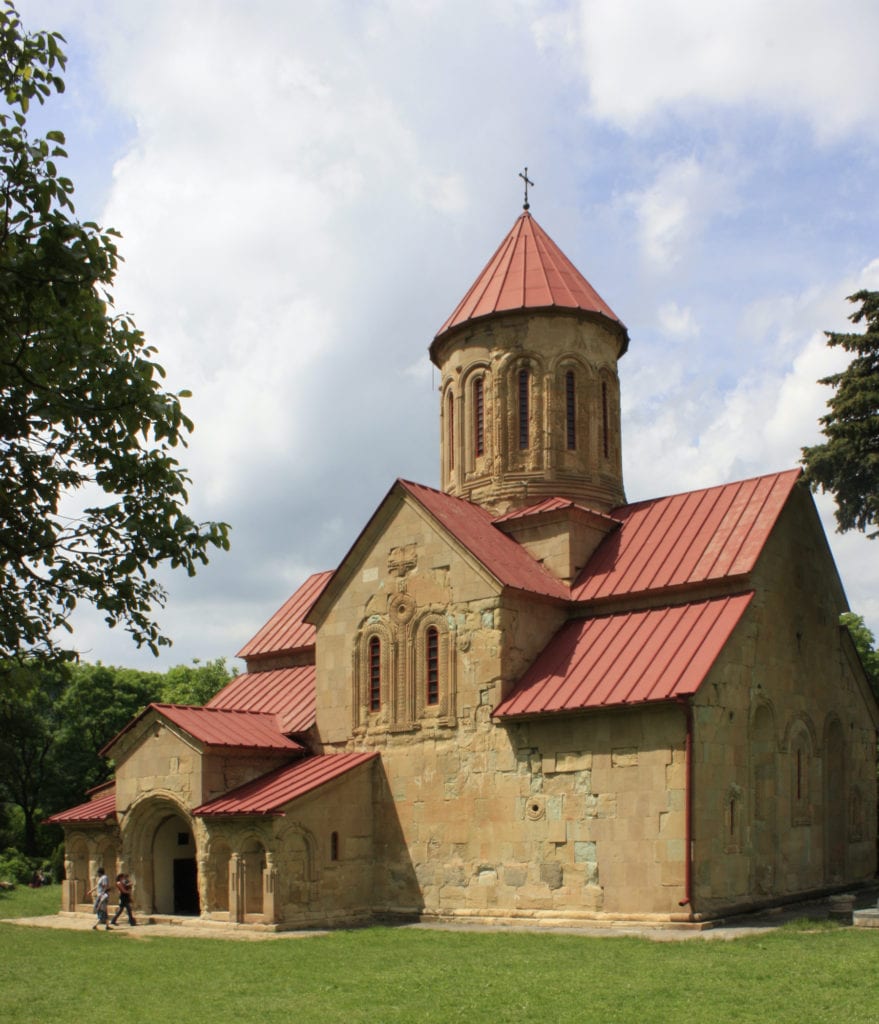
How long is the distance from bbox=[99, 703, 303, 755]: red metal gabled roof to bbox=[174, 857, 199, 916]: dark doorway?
9.03ft

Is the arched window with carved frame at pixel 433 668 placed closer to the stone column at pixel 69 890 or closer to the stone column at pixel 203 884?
the stone column at pixel 203 884

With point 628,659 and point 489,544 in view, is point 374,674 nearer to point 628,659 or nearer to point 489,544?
point 489,544

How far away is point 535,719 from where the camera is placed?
18.7 metres

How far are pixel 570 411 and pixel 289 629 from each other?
28.3 feet

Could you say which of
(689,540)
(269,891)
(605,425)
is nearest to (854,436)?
(689,540)

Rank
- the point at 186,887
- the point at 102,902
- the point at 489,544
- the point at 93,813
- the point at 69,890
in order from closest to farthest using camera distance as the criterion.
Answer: the point at 102,902, the point at 489,544, the point at 186,887, the point at 93,813, the point at 69,890

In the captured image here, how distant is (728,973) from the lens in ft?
40.3

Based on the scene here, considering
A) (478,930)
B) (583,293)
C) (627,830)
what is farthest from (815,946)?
(583,293)

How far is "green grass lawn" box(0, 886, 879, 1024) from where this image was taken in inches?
425

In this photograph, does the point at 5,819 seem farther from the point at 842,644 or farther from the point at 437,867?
the point at 842,644

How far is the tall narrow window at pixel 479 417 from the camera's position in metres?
24.2

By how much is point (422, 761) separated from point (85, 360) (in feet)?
45.5

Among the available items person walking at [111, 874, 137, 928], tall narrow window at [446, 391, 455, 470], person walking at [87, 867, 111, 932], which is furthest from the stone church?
person walking at [87, 867, 111, 932]

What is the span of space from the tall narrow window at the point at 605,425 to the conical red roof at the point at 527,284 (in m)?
1.52
